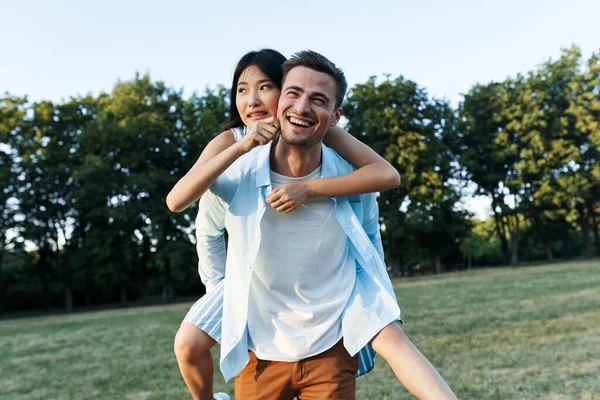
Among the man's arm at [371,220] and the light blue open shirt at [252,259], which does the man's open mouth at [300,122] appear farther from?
the man's arm at [371,220]

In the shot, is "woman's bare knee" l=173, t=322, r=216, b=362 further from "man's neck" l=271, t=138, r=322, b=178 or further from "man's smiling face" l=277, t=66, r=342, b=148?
"man's smiling face" l=277, t=66, r=342, b=148

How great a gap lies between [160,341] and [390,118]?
1016 inches

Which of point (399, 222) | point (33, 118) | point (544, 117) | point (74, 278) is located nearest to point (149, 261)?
point (74, 278)

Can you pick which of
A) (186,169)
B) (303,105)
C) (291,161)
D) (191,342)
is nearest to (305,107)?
(303,105)

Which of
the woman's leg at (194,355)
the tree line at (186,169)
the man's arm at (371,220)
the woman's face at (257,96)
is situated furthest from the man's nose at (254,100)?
the tree line at (186,169)

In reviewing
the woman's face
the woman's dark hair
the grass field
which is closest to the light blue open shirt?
the woman's face

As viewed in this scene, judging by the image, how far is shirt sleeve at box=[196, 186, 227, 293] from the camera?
2678 mm

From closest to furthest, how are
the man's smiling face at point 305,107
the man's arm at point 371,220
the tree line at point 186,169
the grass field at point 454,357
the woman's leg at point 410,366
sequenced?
the woman's leg at point 410,366 → the man's smiling face at point 305,107 → the man's arm at point 371,220 → the grass field at point 454,357 → the tree line at point 186,169

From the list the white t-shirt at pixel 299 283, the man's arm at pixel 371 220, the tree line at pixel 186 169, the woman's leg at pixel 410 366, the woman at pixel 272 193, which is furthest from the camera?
the tree line at pixel 186 169

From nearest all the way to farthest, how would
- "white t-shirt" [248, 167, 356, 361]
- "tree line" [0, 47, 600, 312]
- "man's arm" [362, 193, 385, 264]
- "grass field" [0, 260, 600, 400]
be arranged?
"white t-shirt" [248, 167, 356, 361]
"man's arm" [362, 193, 385, 264]
"grass field" [0, 260, 600, 400]
"tree line" [0, 47, 600, 312]

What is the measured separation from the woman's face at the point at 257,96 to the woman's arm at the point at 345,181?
35 cm

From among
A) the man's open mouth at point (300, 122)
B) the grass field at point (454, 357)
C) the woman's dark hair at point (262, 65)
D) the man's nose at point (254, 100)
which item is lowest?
the grass field at point (454, 357)

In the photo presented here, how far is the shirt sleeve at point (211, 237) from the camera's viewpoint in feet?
8.79

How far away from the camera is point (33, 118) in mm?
32312
